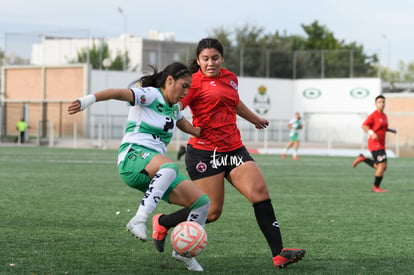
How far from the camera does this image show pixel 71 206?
1282 centimetres

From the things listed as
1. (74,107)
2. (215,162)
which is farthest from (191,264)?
(74,107)

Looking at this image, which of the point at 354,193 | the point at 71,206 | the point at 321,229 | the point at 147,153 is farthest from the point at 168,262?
the point at 354,193

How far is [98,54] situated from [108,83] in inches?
95.1

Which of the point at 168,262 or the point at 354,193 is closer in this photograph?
the point at 168,262

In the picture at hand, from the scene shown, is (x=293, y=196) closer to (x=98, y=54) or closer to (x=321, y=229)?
(x=321, y=229)

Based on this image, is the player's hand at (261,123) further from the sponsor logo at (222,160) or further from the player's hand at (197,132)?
the player's hand at (197,132)

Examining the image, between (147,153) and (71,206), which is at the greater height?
(147,153)

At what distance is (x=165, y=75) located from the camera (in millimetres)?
7160

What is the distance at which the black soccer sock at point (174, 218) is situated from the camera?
24.3ft

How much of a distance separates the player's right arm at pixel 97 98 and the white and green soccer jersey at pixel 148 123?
21 centimetres

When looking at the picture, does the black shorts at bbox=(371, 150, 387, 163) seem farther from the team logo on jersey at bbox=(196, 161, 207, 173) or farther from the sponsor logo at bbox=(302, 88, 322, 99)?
the sponsor logo at bbox=(302, 88, 322, 99)

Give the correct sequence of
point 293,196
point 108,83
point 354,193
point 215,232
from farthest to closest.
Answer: point 108,83 → point 354,193 → point 293,196 → point 215,232

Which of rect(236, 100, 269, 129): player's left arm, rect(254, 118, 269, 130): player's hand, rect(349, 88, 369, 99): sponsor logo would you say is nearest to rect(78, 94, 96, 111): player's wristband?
rect(236, 100, 269, 129): player's left arm

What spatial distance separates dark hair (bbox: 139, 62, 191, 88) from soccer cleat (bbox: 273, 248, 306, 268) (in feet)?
5.91
